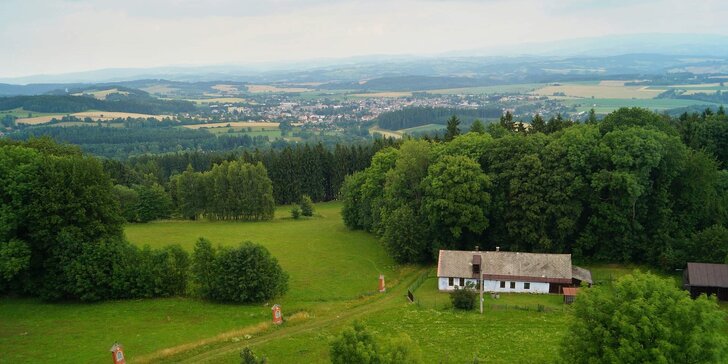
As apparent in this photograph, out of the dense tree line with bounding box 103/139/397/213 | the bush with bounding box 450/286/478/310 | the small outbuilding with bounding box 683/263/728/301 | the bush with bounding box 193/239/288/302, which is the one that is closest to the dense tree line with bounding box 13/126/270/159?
the dense tree line with bounding box 103/139/397/213

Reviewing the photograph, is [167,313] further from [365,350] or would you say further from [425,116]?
[425,116]

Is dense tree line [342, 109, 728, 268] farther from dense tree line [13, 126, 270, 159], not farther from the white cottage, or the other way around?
dense tree line [13, 126, 270, 159]

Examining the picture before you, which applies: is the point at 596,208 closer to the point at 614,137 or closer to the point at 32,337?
the point at 614,137

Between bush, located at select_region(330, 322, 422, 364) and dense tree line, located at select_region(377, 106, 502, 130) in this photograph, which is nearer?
bush, located at select_region(330, 322, 422, 364)

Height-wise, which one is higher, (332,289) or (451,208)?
(451,208)

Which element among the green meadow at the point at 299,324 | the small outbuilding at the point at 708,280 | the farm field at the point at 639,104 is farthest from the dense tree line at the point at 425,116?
the small outbuilding at the point at 708,280

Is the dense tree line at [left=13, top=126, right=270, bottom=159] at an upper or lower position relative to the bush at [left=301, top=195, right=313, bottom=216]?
upper

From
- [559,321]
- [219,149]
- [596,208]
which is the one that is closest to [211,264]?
[559,321]
